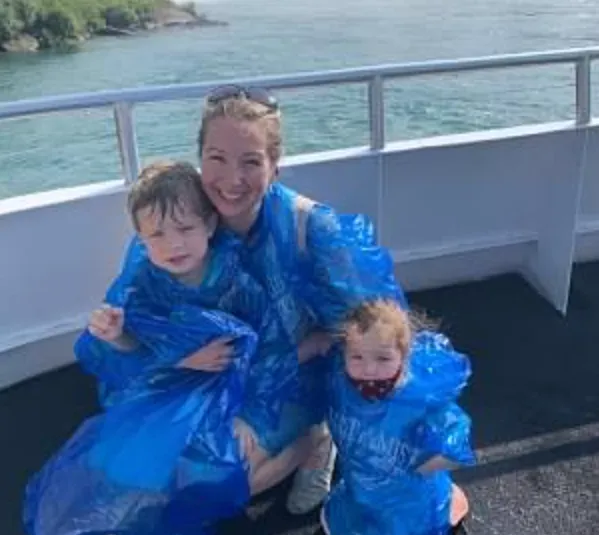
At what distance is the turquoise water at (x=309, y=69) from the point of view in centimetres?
480

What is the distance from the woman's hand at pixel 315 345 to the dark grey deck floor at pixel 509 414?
0.37 metres

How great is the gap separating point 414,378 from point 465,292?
4.55 ft

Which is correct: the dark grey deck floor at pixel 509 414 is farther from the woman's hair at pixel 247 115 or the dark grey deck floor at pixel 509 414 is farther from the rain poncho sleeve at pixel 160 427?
the woman's hair at pixel 247 115

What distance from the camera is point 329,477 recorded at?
1.97m

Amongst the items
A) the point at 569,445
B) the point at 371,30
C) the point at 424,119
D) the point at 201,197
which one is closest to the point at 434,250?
the point at 569,445

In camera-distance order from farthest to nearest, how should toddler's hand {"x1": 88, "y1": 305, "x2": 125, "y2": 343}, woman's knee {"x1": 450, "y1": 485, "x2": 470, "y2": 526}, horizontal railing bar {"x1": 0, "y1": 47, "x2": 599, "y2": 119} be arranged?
horizontal railing bar {"x1": 0, "y1": 47, "x2": 599, "y2": 119} < woman's knee {"x1": 450, "y1": 485, "x2": 470, "y2": 526} < toddler's hand {"x1": 88, "y1": 305, "x2": 125, "y2": 343}

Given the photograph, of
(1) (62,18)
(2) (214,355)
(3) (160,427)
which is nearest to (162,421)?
(3) (160,427)

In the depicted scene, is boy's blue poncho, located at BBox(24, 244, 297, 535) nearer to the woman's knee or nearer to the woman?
the woman

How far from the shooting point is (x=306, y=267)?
1799mm

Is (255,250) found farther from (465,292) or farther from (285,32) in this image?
(285,32)

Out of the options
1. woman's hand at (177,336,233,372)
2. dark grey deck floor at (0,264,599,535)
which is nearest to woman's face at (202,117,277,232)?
woman's hand at (177,336,233,372)

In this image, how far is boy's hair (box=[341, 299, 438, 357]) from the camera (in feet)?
5.29

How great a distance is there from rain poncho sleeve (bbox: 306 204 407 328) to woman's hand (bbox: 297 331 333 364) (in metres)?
0.05

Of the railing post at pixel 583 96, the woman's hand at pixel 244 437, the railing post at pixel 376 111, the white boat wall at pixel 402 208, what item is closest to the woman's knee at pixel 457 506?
the woman's hand at pixel 244 437
